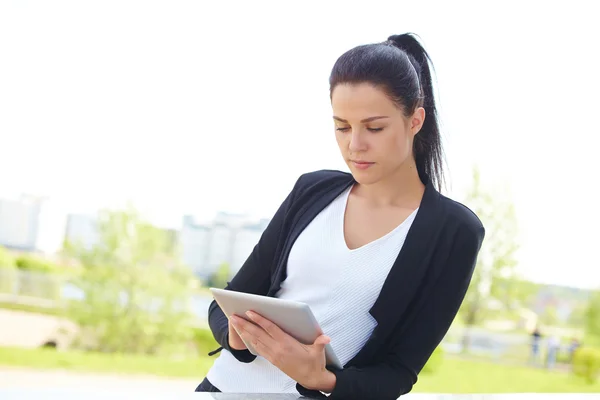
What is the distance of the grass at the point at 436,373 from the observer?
1296 cm

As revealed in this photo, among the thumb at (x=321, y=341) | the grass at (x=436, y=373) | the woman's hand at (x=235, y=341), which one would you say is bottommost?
the grass at (x=436, y=373)

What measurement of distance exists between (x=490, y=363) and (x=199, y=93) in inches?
285

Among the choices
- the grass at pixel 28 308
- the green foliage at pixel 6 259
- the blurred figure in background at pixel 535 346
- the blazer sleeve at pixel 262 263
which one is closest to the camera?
the blazer sleeve at pixel 262 263

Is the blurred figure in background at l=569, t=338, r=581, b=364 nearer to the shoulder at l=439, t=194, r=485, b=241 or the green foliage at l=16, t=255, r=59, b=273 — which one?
the green foliage at l=16, t=255, r=59, b=273

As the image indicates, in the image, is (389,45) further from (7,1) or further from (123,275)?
(7,1)

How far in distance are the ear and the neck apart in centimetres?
6

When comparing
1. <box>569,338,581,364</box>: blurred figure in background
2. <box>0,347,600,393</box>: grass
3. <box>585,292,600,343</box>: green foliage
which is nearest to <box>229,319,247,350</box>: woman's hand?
<box>0,347,600,393</box>: grass

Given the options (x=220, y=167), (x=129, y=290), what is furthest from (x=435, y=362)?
(x=129, y=290)

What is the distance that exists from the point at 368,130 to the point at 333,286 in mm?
237

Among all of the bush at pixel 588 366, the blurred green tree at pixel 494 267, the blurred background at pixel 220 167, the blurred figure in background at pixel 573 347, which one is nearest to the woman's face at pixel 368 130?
the blurred background at pixel 220 167

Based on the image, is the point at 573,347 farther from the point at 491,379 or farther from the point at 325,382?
the point at 325,382

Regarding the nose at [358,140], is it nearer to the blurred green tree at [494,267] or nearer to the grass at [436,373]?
the grass at [436,373]

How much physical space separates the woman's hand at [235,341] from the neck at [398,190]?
0.97 ft

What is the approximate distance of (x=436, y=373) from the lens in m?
14.9
